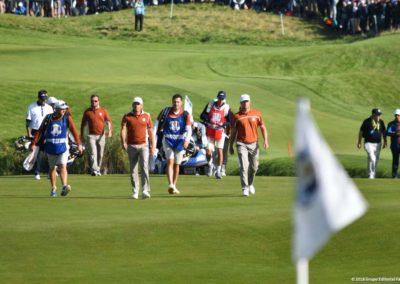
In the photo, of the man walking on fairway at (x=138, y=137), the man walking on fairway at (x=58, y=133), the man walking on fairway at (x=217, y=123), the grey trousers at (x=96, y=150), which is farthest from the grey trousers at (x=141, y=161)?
the grey trousers at (x=96, y=150)

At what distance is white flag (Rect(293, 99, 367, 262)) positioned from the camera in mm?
8625

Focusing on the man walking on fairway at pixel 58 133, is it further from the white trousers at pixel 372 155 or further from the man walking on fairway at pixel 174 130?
the white trousers at pixel 372 155

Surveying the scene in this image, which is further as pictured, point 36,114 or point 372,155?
point 372,155

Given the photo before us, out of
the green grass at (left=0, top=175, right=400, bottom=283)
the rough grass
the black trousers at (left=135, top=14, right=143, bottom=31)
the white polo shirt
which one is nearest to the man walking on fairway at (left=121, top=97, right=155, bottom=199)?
the green grass at (left=0, top=175, right=400, bottom=283)

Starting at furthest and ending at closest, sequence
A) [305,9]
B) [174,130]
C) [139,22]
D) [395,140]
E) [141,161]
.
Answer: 1. [305,9]
2. [139,22]
3. [395,140]
4. [174,130]
5. [141,161]

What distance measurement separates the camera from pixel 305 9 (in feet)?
235

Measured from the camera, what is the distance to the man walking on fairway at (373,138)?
33719mm

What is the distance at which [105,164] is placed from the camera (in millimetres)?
34062

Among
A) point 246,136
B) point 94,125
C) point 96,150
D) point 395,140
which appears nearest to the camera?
point 246,136

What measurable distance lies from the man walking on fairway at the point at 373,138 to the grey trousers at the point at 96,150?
6.79m

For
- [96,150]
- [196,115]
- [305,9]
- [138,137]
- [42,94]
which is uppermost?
[138,137]

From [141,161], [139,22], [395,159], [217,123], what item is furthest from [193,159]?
[139,22]

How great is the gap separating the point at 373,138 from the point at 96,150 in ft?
24.3

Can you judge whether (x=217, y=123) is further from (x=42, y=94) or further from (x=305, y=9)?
(x=305, y=9)
